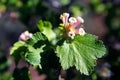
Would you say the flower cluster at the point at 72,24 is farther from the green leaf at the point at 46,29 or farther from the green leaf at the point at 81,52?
the green leaf at the point at 46,29

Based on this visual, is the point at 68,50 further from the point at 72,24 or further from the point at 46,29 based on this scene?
the point at 46,29

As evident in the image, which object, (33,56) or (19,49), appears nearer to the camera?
(33,56)

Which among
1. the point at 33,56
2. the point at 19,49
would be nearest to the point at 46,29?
the point at 19,49

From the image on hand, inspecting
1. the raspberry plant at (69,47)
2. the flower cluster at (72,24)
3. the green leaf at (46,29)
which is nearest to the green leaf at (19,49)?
the raspberry plant at (69,47)

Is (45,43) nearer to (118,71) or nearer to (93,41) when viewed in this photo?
(93,41)

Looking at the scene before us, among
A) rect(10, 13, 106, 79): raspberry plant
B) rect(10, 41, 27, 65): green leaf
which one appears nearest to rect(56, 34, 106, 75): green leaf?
rect(10, 13, 106, 79): raspberry plant

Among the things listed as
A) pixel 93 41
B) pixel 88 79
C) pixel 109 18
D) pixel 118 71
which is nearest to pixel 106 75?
pixel 118 71

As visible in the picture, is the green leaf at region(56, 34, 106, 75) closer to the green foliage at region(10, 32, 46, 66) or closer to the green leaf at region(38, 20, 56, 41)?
the green foliage at region(10, 32, 46, 66)
